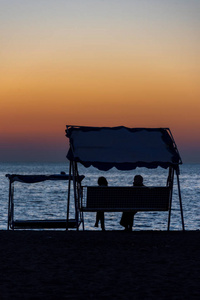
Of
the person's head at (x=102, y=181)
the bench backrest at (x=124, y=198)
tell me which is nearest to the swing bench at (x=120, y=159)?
the bench backrest at (x=124, y=198)

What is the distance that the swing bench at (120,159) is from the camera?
17344 millimetres

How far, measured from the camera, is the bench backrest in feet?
57.4

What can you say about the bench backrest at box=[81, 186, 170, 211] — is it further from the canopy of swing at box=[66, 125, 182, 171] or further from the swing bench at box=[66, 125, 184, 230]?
the canopy of swing at box=[66, 125, 182, 171]

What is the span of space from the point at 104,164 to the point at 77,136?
1.20 m

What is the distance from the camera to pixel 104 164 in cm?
1730
